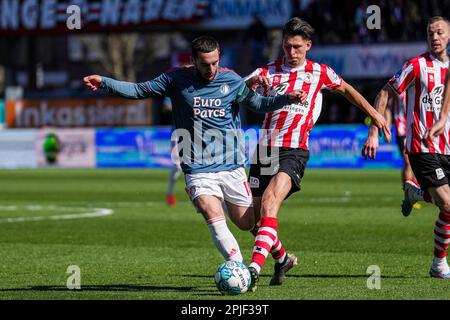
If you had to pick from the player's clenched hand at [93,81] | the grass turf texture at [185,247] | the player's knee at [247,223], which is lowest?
the grass turf texture at [185,247]

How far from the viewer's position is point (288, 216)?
1797 centimetres

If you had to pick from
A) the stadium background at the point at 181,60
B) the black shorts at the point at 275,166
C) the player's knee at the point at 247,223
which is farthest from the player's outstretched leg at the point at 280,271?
the stadium background at the point at 181,60

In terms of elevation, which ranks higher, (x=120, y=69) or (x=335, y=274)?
(x=335, y=274)

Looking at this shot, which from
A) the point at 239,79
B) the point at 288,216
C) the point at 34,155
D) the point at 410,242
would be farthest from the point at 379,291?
the point at 34,155

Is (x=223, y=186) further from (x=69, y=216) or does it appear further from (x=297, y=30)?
(x=69, y=216)

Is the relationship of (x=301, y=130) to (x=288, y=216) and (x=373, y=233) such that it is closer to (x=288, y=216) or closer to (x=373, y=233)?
(x=373, y=233)

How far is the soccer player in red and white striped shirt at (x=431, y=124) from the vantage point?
1023 cm

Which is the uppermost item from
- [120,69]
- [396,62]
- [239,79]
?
[239,79]

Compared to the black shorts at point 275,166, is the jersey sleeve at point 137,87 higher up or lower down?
higher up

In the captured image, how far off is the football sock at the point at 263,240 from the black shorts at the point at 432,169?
1.73 m

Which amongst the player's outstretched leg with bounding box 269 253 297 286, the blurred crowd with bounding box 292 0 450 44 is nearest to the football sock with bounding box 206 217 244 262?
the player's outstretched leg with bounding box 269 253 297 286

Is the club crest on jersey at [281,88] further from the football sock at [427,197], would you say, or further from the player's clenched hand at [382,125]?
the football sock at [427,197]

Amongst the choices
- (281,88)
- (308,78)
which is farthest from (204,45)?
(308,78)
